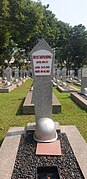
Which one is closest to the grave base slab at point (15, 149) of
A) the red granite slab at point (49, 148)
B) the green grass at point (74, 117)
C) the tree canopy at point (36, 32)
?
the red granite slab at point (49, 148)

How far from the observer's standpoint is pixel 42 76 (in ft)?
19.6

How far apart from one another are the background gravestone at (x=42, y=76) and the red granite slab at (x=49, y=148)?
1044mm

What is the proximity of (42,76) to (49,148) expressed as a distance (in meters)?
1.72

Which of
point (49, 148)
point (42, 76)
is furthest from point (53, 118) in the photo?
point (49, 148)

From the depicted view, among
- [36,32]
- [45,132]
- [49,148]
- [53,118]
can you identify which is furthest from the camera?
[36,32]

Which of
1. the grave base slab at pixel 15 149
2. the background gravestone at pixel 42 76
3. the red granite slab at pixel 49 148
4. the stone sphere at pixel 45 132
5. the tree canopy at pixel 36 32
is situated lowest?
the grave base slab at pixel 15 149

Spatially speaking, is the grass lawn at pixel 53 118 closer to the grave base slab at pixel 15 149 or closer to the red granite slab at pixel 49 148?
the grave base slab at pixel 15 149

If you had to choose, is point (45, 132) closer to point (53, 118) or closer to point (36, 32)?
point (53, 118)

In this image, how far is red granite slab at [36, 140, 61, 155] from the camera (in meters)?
4.81

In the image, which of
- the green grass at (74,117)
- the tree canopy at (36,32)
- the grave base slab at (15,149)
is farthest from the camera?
the tree canopy at (36,32)

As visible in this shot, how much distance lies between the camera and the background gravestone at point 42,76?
585 centimetres

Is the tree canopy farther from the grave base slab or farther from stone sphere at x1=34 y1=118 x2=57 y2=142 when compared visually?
stone sphere at x1=34 y1=118 x2=57 y2=142

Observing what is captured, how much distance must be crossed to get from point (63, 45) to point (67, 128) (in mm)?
55500

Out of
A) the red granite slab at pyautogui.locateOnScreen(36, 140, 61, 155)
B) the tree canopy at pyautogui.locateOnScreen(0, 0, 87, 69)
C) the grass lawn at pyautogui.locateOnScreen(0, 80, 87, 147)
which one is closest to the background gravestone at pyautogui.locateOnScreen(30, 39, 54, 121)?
the red granite slab at pyautogui.locateOnScreen(36, 140, 61, 155)
